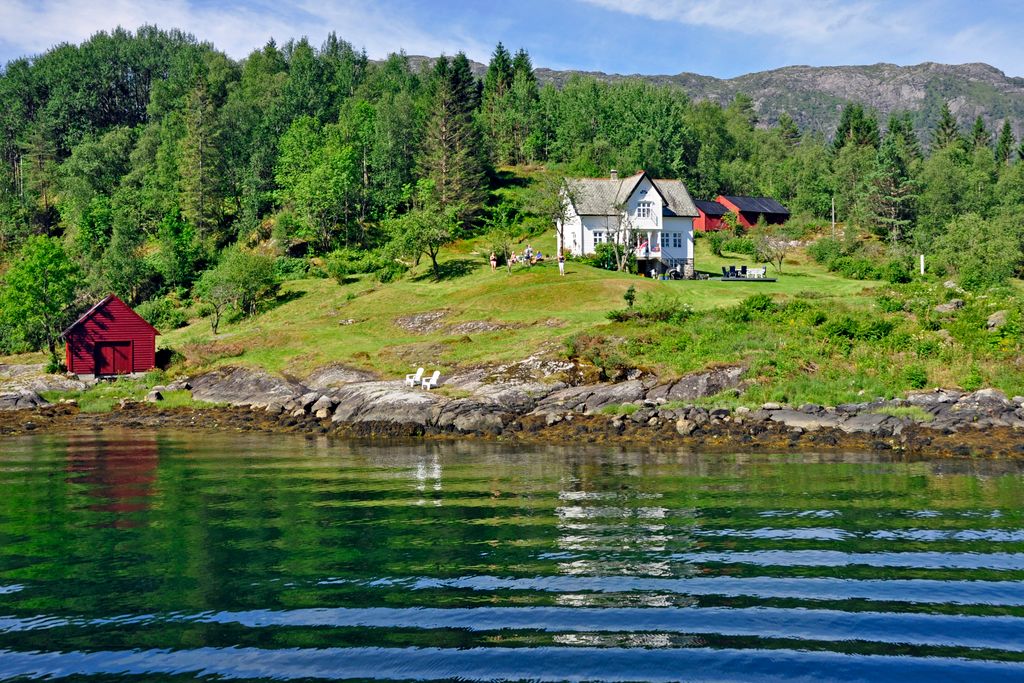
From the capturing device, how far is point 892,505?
2458cm

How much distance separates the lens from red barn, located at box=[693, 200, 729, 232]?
108000 mm

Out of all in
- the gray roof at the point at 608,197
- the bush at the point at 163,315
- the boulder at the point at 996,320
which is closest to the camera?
the boulder at the point at 996,320

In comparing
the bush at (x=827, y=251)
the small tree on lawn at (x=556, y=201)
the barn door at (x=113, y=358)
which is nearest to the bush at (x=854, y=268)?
the bush at (x=827, y=251)

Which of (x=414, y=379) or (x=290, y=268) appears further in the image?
(x=290, y=268)

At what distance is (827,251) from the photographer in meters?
90.1

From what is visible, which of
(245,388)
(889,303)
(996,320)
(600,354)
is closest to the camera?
(996,320)

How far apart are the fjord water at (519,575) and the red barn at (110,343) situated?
32.6 meters

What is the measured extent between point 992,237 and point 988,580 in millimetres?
69527

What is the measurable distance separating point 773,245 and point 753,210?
1606 cm

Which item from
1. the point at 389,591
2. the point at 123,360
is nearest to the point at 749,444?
the point at 389,591

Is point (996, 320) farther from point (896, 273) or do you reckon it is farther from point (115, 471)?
point (115, 471)

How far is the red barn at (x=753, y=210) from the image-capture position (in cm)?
11031

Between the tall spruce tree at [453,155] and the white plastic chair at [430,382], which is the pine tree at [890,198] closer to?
the tall spruce tree at [453,155]

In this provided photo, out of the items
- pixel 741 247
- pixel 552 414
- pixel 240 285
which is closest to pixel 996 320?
pixel 552 414
